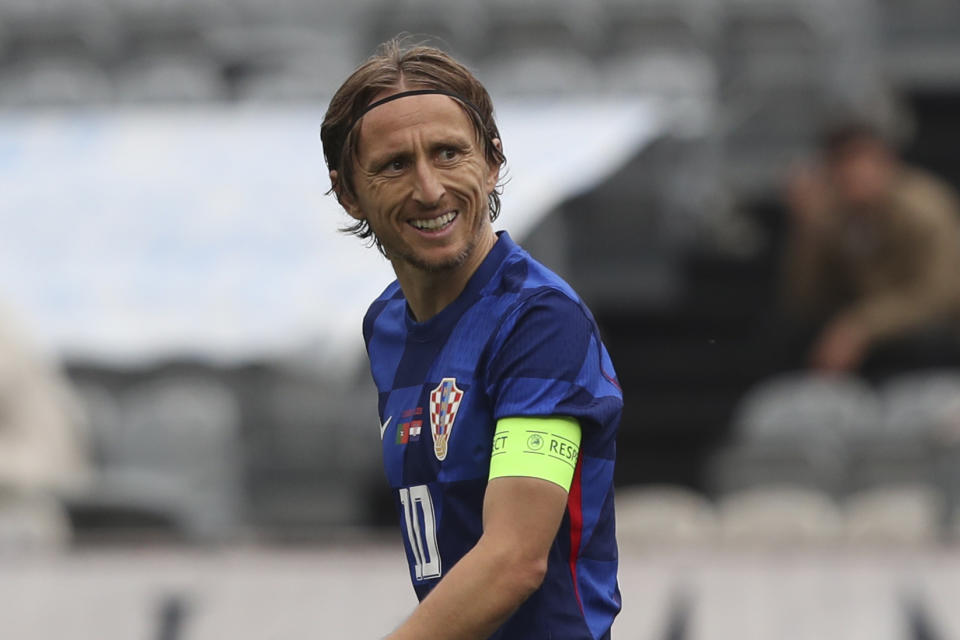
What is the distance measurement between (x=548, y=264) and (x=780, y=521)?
249 centimetres

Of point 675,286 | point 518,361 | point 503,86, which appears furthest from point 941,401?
point 518,361

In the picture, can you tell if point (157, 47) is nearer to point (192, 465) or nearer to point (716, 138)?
point (716, 138)

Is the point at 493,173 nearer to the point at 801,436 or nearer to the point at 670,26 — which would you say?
the point at 801,436

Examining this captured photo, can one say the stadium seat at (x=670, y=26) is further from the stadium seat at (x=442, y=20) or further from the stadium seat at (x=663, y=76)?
the stadium seat at (x=442, y=20)

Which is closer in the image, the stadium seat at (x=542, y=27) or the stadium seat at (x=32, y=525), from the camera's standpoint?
the stadium seat at (x=32, y=525)

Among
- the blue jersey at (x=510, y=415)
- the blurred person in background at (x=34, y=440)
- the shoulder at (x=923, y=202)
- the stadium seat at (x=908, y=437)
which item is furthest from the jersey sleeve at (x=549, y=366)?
the shoulder at (x=923, y=202)

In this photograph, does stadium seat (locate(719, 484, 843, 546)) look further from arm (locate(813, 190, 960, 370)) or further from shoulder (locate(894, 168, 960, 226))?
shoulder (locate(894, 168, 960, 226))

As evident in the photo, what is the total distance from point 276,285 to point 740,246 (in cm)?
245

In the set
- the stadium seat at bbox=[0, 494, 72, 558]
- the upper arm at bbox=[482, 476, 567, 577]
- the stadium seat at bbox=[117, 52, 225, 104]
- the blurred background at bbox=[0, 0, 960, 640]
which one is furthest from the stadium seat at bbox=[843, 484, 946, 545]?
the stadium seat at bbox=[117, 52, 225, 104]

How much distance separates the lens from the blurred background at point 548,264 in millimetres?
4816

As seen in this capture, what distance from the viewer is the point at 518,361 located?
4.84 ft

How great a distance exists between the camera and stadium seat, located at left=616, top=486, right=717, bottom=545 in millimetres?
5312

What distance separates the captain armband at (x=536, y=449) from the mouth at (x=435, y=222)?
0.19 metres

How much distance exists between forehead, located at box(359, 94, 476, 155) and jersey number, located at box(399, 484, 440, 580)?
322 millimetres
